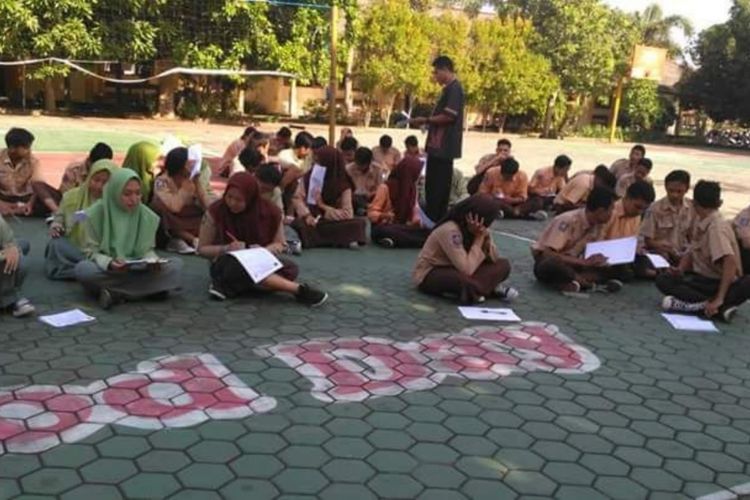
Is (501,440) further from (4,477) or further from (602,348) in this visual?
(4,477)

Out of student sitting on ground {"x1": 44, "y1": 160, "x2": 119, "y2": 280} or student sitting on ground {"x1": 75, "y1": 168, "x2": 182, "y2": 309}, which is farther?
student sitting on ground {"x1": 44, "y1": 160, "x2": 119, "y2": 280}

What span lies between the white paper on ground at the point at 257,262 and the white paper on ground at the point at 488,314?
1.39m

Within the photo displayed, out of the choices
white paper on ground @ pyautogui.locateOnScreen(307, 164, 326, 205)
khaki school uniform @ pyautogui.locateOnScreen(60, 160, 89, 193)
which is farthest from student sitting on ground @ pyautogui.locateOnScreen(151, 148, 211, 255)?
white paper on ground @ pyautogui.locateOnScreen(307, 164, 326, 205)

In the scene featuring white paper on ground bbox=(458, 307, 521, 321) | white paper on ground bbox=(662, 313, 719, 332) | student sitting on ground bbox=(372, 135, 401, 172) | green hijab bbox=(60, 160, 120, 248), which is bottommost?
white paper on ground bbox=(662, 313, 719, 332)

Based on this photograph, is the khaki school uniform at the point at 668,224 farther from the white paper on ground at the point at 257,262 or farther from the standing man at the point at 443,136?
the white paper on ground at the point at 257,262

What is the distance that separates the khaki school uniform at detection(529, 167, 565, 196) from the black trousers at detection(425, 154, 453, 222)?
305cm

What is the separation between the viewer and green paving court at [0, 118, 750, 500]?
296 centimetres

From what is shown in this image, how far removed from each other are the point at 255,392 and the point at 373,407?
1.98 ft

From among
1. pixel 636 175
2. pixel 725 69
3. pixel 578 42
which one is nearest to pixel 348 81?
pixel 578 42

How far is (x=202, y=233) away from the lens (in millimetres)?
5336

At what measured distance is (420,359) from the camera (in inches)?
171

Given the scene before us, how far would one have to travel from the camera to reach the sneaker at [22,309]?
15.1 feet

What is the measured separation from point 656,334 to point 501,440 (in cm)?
229

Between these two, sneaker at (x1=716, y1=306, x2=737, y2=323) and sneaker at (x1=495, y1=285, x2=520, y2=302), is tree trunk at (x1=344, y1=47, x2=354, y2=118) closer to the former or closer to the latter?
sneaker at (x1=495, y1=285, x2=520, y2=302)
